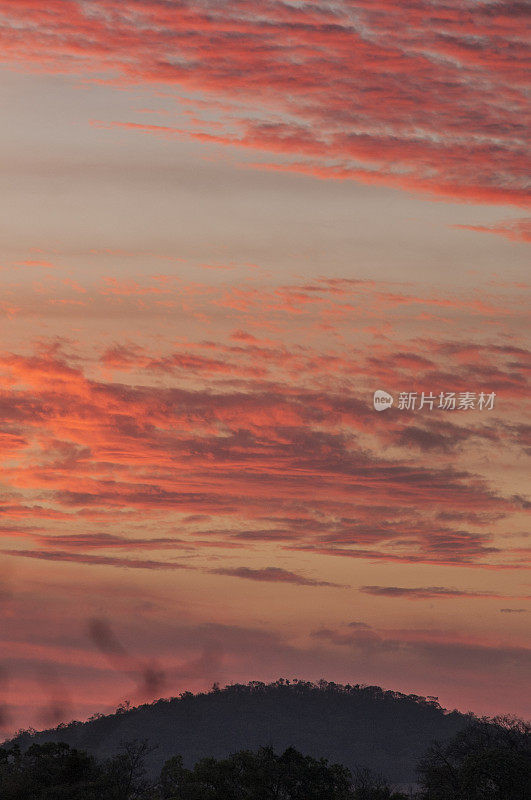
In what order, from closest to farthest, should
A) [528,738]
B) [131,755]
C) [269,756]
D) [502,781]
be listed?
[502,781] < [269,756] < [528,738] < [131,755]

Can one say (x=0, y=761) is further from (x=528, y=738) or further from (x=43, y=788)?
(x=528, y=738)

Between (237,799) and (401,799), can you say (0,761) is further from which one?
(401,799)

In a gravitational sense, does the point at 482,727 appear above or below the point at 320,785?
above

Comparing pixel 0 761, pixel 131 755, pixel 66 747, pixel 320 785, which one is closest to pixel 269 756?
pixel 320 785

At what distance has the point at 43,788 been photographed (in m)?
74.1

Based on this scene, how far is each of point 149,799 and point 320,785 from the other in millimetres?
14400

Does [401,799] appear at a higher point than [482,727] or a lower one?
lower

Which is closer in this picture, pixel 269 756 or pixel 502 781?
pixel 502 781

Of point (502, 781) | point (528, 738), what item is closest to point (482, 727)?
point (528, 738)

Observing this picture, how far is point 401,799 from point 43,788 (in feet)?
90.9

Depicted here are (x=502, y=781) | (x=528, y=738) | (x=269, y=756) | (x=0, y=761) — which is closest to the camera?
(x=502, y=781)

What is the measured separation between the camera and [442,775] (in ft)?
273

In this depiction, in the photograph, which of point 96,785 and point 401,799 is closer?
point 96,785

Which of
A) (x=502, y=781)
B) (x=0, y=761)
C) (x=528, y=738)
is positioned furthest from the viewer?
(x=528, y=738)
